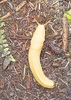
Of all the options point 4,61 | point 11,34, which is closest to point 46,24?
point 11,34

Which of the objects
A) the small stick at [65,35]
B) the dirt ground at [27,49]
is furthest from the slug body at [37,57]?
the small stick at [65,35]

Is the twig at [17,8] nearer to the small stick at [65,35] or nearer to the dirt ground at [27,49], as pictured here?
the dirt ground at [27,49]

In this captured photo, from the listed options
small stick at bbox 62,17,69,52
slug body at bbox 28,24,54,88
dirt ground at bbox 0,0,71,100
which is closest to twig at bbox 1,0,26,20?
dirt ground at bbox 0,0,71,100

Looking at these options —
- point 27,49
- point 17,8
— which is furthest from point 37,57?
point 17,8

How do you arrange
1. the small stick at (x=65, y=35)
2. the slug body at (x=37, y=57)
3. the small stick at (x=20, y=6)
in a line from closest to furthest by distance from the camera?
the slug body at (x=37, y=57), the small stick at (x=65, y=35), the small stick at (x=20, y=6)

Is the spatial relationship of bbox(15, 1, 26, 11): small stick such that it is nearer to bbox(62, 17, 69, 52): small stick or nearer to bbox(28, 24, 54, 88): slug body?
bbox(28, 24, 54, 88): slug body

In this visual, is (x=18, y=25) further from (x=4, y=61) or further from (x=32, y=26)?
(x=4, y=61)
